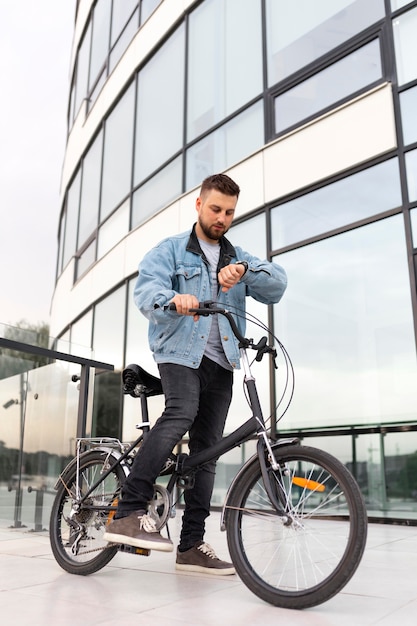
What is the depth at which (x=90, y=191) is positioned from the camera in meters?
11.1

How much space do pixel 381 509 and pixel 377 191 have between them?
2.90 metres

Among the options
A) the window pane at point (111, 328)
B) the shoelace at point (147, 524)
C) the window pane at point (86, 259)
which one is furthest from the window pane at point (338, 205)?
the window pane at point (86, 259)

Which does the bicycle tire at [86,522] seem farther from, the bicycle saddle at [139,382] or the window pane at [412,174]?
the window pane at [412,174]

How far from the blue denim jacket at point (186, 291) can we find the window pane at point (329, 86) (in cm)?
387

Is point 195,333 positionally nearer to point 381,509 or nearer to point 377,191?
point 381,509

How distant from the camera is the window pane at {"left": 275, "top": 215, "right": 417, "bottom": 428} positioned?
4965mm

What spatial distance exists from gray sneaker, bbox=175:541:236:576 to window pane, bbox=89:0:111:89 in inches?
425

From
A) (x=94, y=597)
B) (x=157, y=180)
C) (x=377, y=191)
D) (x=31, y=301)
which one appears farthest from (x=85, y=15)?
(x=31, y=301)

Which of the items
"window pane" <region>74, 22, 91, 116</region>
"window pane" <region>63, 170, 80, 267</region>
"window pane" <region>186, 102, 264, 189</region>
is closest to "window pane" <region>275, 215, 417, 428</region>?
"window pane" <region>186, 102, 264, 189</region>

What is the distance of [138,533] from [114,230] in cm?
771

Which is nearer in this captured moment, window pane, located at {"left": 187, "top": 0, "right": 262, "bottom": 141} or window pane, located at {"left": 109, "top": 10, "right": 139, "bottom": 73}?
window pane, located at {"left": 187, "top": 0, "right": 262, "bottom": 141}

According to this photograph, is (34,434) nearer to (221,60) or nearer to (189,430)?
(189,430)

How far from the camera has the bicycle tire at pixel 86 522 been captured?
2541mm

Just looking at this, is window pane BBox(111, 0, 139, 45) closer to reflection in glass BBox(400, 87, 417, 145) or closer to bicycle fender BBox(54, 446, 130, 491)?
reflection in glass BBox(400, 87, 417, 145)
